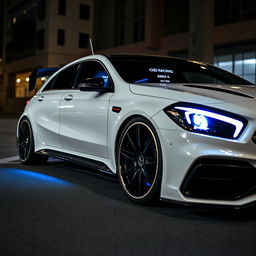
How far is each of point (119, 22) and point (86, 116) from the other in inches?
1492

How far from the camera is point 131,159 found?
16.0 feet

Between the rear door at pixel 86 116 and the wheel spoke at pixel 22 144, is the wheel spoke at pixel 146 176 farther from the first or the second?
the wheel spoke at pixel 22 144

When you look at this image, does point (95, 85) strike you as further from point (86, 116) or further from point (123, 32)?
point (123, 32)

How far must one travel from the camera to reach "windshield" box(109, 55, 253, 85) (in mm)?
5707

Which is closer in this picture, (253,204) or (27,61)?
(253,204)

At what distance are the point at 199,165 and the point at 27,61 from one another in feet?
156

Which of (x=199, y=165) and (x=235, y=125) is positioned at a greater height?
(x=235, y=125)

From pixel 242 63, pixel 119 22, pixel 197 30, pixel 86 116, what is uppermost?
pixel 119 22

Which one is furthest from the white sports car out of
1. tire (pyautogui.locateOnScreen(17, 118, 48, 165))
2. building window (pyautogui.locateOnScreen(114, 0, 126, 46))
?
building window (pyautogui.locateOnScreen(114, 0, 126, 46))

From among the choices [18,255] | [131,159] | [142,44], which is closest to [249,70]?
[142,44]

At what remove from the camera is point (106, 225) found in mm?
3984

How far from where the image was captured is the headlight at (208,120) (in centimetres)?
405

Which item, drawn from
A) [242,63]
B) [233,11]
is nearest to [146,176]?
[242,63]

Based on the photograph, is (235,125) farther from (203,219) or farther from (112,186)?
(112,186)
